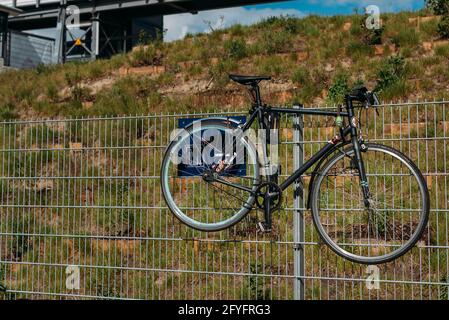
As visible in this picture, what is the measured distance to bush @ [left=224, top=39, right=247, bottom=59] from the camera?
13.3 meters

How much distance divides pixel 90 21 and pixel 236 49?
55.5 feet

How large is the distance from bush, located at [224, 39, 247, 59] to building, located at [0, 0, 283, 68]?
12.9 metres

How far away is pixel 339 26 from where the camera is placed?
14055 millimetres

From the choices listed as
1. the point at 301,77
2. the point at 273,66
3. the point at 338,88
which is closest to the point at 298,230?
the point at 338,88

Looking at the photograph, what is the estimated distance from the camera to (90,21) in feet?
93.3

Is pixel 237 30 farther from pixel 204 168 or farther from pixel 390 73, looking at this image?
pixel 204 168

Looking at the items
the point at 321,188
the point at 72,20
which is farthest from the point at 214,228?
Answer: the point at 72,20

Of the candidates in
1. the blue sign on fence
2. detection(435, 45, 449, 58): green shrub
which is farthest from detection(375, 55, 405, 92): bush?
the blue sign on fence

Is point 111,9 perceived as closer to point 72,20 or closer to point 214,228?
point 72,20

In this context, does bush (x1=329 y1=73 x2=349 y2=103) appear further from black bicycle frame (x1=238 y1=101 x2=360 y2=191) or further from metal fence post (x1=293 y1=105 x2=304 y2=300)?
black bicycle frame (x1=238 y1=101 x2=360 y2=191)

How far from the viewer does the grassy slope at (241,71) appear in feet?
37.4

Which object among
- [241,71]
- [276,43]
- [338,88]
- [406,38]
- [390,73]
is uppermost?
[276,43]

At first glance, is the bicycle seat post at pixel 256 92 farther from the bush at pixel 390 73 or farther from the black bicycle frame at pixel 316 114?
the bush at pixel 390 73
